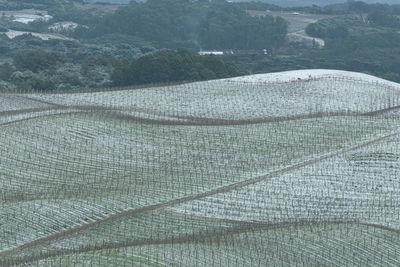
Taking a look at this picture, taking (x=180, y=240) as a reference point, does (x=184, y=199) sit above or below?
below

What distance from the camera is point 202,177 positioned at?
40688 mm

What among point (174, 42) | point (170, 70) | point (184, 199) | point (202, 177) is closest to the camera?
point (184, 199)

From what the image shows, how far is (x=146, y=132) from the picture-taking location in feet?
157

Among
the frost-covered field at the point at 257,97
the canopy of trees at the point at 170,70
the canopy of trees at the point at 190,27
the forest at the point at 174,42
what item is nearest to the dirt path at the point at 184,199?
the frost-covered field at the point at 257,97

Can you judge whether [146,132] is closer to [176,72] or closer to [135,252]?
[135,252]

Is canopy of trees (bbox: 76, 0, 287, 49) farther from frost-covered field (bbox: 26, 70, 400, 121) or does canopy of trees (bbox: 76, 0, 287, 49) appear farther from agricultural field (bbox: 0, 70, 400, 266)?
agricultural field (bbox: 0, 70, 400, 266)

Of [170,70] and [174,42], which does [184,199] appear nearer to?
[170,70]

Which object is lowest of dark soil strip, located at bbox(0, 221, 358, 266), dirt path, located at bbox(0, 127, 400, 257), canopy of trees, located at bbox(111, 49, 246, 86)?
canopy of trees, located at bbox(111, 49, 246, 86)

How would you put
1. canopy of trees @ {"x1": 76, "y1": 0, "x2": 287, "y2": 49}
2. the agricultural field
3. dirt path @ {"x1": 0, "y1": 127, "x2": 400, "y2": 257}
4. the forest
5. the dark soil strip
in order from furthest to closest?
canopy of trees @ {"x1": 76, "y1": 0, "x2": 287, "y2": 49}, the forest, dirt path @ {"x1": 0, "y1": 127, "x2": 400, "y2": 257}, the agricultural field, the dark soil strip

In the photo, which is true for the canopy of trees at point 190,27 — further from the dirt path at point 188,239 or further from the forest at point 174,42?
the dirt path at point 188,239

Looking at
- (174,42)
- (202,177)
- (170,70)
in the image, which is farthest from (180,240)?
(174,42)

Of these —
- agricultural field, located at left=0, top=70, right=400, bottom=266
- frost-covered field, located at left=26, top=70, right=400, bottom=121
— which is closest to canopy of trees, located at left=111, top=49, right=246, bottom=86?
frost-covered field, located at left=26, top=70, right=400, bottom=121

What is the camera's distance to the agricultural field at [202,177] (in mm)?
31281

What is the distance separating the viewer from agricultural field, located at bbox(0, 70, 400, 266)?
31.3 meters
